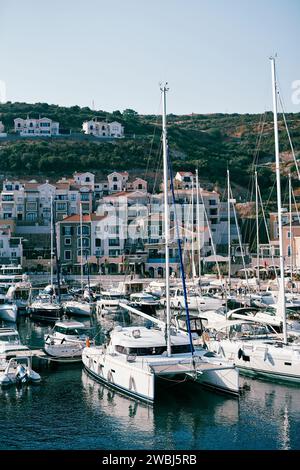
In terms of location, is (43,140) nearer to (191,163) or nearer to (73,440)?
(191,163)

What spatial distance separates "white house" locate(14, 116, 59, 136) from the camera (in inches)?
4948

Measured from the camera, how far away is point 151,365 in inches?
892

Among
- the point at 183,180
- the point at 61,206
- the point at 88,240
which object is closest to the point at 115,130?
the point at 183,180

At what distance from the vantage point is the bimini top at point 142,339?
964 inches

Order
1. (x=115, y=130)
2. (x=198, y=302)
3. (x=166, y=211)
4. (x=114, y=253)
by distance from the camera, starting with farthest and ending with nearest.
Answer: (x=115, y=130) → (x=114, y=253) → (x=198, y=302) → (x=166, y=211)

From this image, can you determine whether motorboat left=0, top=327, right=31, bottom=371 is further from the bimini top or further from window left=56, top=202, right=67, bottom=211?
window left=56, top=202, right=67, bottom=211

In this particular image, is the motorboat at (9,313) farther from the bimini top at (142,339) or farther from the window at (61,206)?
the window at (61,206)

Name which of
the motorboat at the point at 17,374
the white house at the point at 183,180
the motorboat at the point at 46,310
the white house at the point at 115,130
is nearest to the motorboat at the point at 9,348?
the motorboat at the point at 17,374

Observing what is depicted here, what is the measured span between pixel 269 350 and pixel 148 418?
268 inches

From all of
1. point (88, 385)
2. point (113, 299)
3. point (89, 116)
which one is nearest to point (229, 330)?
point (88, 385)

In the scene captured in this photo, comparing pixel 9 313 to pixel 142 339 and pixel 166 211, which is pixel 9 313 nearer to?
pixel 142 339

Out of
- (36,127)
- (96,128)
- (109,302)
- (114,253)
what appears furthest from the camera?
(96,128)

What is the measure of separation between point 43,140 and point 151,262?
195 feet

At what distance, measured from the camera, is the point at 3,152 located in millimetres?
108625
